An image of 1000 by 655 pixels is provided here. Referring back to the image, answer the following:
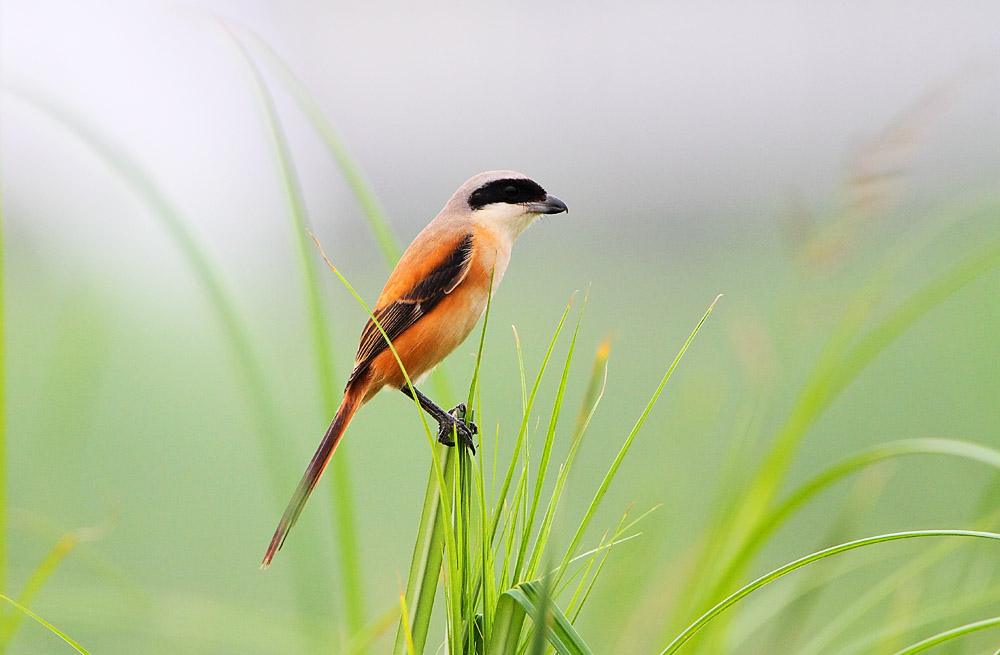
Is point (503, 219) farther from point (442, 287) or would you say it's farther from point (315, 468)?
point (315, 468)

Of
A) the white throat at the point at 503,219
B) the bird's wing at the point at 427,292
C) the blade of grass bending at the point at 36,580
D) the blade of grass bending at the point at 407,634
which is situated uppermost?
the white throat at the point at 503,219

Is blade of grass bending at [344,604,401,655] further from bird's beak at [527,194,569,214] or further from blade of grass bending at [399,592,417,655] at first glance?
bird's beak at [527,194,569,214]

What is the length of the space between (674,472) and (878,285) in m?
0.50

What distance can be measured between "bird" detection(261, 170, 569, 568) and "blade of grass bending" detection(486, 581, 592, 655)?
608mm

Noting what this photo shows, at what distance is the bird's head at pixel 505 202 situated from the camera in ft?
4.83

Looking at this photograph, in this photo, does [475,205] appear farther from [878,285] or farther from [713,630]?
[713,630]

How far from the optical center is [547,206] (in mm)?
1496

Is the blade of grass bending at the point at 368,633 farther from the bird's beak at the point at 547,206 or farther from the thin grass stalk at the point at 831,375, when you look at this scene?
the bird's beak at the point at 547,206

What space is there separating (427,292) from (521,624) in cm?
→ 82

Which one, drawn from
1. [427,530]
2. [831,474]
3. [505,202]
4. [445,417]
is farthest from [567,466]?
[505,202]

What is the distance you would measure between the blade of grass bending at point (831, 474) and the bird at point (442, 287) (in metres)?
0.46

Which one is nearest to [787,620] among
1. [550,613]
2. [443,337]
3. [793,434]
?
[793,434]

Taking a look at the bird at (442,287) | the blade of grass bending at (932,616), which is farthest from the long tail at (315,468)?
the blade of grass bending at (932,616)

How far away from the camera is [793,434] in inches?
47.1
